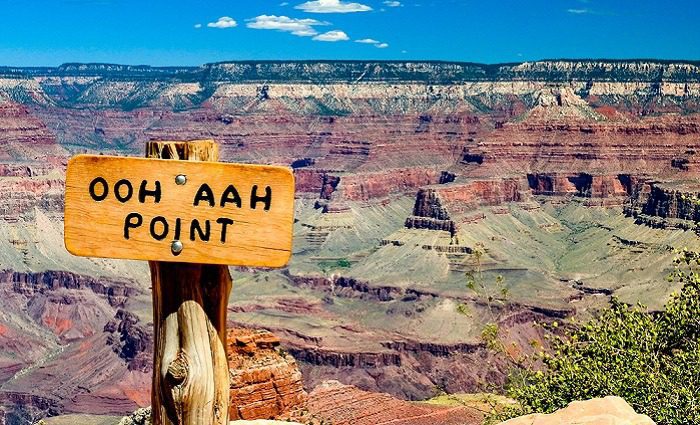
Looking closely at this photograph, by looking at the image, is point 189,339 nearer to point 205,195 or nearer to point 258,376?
point 205,195

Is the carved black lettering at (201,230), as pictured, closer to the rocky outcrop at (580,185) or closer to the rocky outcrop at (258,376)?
the rocky outcrop at (258,376)

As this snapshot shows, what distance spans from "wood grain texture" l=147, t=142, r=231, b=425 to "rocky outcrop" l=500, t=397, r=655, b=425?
4.52 meters

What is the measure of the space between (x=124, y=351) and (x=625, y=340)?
8550 cm

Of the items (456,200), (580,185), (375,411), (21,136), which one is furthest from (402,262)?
(375,411)

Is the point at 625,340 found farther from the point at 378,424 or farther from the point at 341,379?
the point at 341,379

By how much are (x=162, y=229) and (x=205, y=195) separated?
40 cm

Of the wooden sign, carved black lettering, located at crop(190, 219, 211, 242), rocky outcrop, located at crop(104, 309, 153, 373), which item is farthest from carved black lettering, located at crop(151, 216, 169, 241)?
rocky outcrop, located at crop(104, 309, 153, 373)

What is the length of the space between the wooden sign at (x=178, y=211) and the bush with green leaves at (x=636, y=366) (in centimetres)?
798

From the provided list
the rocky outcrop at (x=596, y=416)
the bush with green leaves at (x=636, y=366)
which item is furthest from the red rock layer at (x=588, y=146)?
the rocky outcrop at (x=596, y=416)

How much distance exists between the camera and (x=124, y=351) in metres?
96.4

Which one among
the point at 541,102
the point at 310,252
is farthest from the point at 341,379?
the point at 541,102

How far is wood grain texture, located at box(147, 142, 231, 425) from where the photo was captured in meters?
7.07

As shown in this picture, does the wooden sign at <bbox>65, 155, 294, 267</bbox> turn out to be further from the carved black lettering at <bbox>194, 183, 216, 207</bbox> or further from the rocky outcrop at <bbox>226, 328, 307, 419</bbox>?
the rocky outcrop at <bbox>226, 328, 307, 419</bbox>

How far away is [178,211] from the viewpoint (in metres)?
6.93
